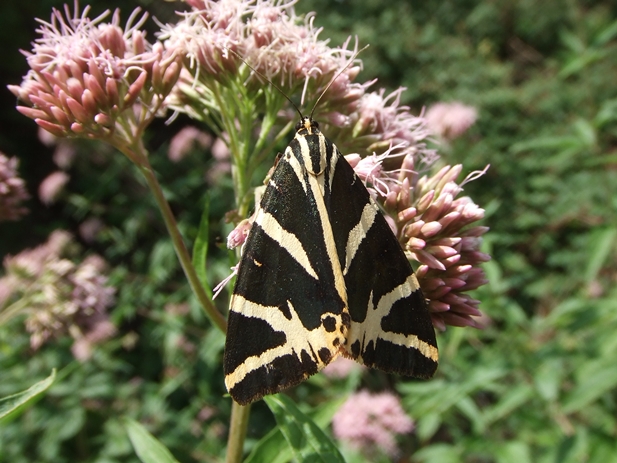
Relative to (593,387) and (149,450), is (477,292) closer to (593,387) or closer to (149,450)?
(593,387)

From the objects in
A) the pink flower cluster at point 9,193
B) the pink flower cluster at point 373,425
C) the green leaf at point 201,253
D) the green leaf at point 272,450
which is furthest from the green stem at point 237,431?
the pink flower cluster at point 373,425

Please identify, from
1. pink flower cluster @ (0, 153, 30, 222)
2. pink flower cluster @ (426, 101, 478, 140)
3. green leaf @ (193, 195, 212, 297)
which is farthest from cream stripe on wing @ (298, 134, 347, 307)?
pink flower cluster @ (426, 101, 478, 140)

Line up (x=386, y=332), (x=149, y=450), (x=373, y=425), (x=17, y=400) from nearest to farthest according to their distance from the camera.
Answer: (x=17, y=400)
(x=386, y=332)
(x=149, y=450)
(x=373, y=425)

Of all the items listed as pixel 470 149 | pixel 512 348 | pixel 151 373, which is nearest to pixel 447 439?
pixel 512 348

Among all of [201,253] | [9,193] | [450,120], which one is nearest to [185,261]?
[201,253]

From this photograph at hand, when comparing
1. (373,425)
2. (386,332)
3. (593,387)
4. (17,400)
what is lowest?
(373,425)
